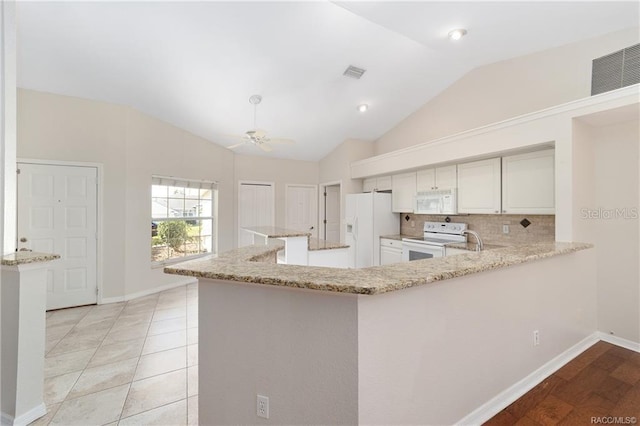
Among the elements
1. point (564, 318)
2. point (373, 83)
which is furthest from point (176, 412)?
point (373, 83)

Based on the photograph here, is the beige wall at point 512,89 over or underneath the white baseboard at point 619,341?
over

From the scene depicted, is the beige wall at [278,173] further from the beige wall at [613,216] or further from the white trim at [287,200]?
the beige wall at [613,216]

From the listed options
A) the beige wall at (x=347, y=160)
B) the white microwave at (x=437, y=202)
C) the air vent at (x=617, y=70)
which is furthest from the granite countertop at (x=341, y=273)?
the beige wall at (x=347, y=160)

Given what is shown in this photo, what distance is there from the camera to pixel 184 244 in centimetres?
488

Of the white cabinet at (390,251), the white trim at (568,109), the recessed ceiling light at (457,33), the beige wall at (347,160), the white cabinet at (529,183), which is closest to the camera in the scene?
the white trim at (568,109)

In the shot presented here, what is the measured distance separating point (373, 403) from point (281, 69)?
3.50 meters

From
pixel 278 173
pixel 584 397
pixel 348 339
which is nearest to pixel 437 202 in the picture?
pixel 584 397

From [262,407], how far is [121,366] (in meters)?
1.70

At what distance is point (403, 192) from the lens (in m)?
4.77

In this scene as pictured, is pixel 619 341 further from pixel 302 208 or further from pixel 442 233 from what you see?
pixel 302 208

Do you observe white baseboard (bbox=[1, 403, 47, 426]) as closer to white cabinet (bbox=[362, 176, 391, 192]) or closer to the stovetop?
the stovetop

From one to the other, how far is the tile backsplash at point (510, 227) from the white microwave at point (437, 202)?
1.28ft

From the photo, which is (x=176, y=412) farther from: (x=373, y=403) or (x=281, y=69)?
(x=281, y=69)

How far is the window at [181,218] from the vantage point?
445 cm
